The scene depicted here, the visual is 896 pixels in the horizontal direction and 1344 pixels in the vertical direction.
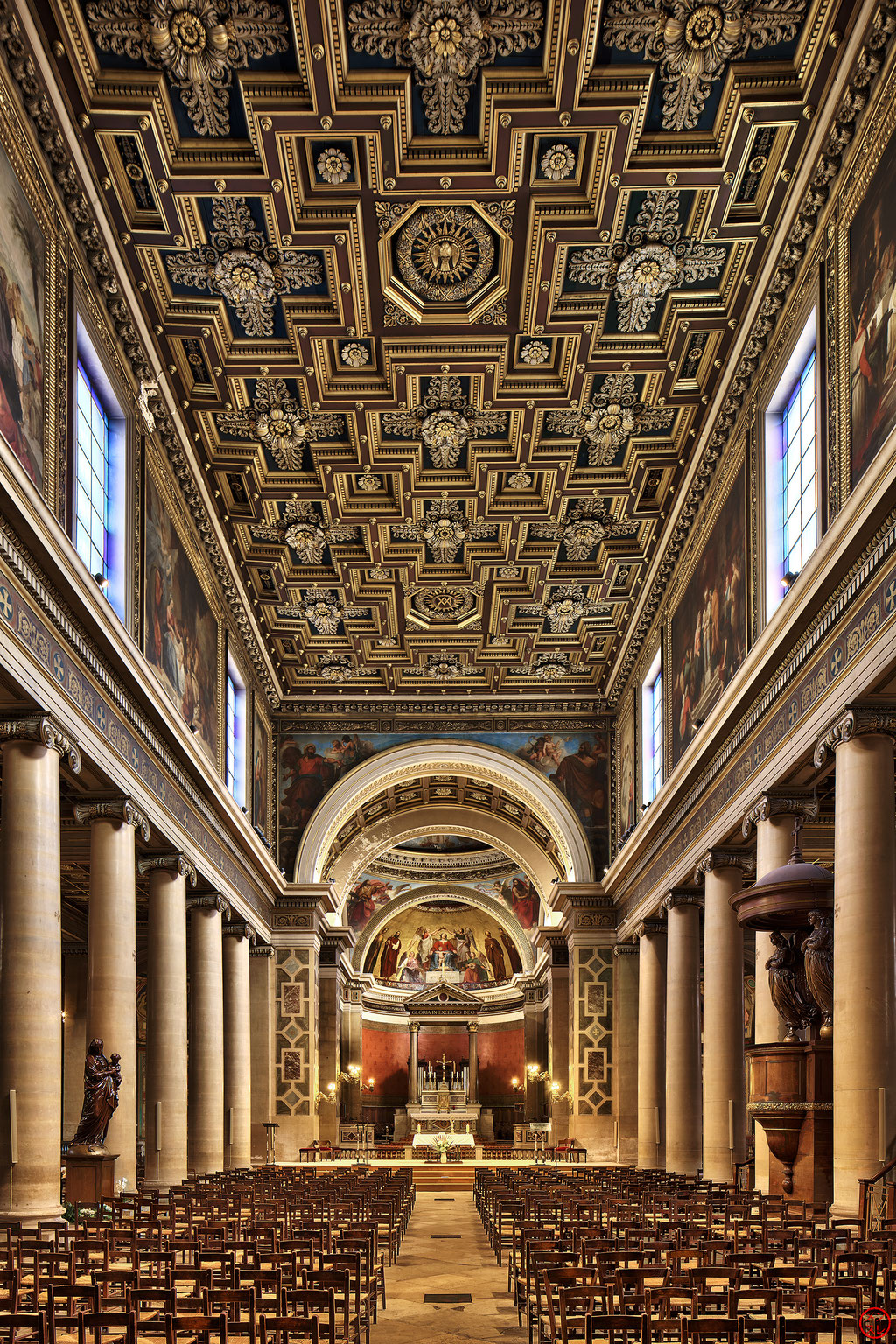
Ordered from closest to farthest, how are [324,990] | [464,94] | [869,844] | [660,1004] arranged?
[869,844] < [464,94] < [660,1004] < [324,990]

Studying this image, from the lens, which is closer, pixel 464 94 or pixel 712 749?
pixel 464 94

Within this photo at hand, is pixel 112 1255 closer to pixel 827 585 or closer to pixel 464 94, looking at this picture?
pixel 827 585

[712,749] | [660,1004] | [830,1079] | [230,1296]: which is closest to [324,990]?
[660,1004]

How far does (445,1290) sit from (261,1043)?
23.8 meters

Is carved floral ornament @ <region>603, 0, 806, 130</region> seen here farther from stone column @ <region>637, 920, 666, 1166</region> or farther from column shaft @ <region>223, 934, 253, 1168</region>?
column shaft @ <region>223, 934, 253, 1168</region>

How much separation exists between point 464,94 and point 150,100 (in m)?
3.96

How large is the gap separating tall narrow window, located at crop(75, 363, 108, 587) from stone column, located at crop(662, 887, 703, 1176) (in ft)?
51.6

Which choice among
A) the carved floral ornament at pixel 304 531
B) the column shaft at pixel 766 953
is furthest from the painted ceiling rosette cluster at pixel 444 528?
the column shaft at pixel 766 953

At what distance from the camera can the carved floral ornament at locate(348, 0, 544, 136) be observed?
16.1 meters

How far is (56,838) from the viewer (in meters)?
17.2

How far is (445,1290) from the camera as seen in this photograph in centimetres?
1631

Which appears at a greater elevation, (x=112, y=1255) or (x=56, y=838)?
(x=56, y=838)

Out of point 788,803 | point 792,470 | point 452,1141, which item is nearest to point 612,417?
point 792,470

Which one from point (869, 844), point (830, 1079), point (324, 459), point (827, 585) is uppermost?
point (324, 459)
